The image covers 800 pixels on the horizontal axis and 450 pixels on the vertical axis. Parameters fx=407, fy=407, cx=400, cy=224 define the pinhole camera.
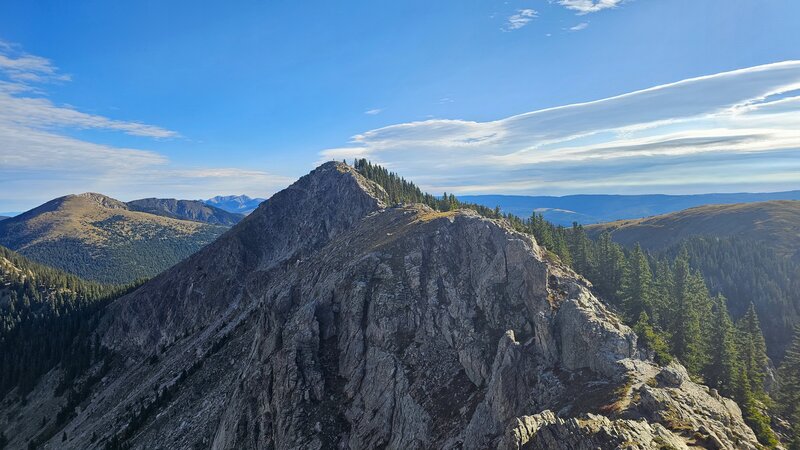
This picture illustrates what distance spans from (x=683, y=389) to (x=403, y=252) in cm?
4835

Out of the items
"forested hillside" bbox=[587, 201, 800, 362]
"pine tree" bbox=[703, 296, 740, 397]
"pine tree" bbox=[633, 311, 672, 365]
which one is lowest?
"forested hillside" bbox=[587, 201, 800, 362]

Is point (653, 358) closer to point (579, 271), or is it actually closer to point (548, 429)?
point (548, 429)

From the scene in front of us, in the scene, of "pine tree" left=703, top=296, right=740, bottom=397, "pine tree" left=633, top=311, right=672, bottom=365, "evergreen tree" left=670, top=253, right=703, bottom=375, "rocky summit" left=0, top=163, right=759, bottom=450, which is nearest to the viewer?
"rocky summit" left=0, top=163, right=759, bottom=450

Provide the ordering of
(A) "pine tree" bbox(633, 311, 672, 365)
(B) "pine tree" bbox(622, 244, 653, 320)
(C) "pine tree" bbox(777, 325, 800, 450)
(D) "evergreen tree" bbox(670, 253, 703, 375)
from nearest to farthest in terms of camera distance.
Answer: (C) "pine tree" bbox(777, 325, 800, 450) < (A) "pine tree" bbox(633, 311, 672, 365) < (D) "evergreen tree" bbox(670, 253, 703, 375) < (B) "pine tree" bbox(622, 244, 653, 320)

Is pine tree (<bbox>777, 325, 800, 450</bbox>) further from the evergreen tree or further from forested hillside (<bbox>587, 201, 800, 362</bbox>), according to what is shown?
forested hillside (<bbox>587, 201, 800, 362</bbox>)

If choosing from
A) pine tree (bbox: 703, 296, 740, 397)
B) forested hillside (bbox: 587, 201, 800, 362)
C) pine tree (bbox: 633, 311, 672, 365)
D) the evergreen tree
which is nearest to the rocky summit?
pine tree (bbox: 633, 311, 672, 365)

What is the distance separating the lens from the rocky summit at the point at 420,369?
119 feet

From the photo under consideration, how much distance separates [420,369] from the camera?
57.0 m

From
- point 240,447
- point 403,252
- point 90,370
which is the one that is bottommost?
point 90,370

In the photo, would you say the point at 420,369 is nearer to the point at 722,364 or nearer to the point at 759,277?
the point at 722,364

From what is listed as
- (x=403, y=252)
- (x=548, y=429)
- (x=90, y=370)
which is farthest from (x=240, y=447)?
(x=90, y=370)

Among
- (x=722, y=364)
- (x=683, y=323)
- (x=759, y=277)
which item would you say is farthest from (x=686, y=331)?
(x=759, y=277)

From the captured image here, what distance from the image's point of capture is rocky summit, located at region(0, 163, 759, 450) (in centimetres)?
3631

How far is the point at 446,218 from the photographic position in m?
83.7
